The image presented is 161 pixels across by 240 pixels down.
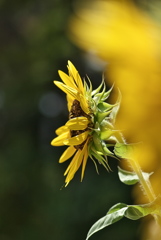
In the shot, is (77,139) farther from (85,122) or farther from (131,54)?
(131,54)

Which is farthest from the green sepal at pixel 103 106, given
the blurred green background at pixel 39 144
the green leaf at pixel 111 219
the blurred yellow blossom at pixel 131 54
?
the blurred green background at pixel 39 144

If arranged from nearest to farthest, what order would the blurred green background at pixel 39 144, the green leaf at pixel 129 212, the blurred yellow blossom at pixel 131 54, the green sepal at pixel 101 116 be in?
the blurred yellow blossom at pixel 131 54, the green leaf at pixel 129 212, the green sepal at pixel 101 116, the blurred green background at pixel 39 144

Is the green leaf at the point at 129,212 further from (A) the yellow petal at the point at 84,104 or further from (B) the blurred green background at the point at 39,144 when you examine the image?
(B) the blurred green background at the point at 39,144

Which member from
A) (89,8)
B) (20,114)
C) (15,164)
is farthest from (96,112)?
(20,114)

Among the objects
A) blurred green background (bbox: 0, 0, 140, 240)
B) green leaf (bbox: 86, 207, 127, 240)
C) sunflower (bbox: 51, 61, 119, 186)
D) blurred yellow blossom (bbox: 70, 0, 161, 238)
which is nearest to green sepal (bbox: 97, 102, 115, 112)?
sunflower (bbox: 51, 61, 119, 186)

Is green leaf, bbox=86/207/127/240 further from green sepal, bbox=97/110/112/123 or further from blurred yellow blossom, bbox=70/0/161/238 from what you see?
blurred yellow blossom, bbox=70/0/161/238

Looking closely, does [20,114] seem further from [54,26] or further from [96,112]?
[96,112]

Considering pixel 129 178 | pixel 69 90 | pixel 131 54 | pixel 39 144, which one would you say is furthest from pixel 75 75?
pixel 39 144
